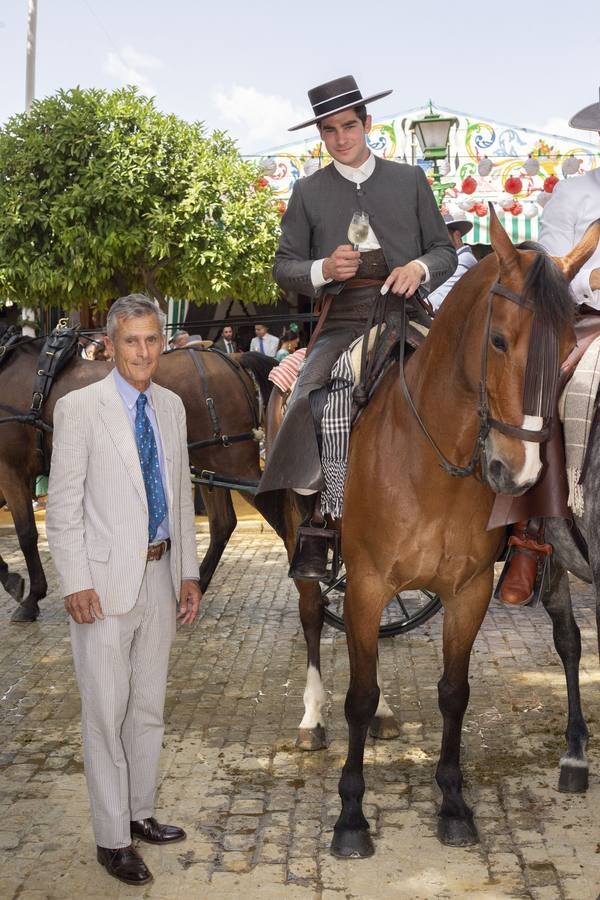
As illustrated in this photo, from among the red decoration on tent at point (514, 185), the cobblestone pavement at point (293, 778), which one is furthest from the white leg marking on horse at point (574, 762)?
the red decoration on tent at point (514, 185)

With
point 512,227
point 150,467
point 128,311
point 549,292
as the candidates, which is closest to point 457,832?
point 150,467

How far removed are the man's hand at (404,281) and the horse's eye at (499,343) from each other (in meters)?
0.91

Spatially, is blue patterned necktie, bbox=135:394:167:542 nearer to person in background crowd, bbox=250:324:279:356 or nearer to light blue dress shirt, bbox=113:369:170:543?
light blue dress shirt, bbox=113:369:170:543

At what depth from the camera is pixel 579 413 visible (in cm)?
385

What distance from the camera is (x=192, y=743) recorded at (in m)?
5.57

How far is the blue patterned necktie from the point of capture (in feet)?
13.6

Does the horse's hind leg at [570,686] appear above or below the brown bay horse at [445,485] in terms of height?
below

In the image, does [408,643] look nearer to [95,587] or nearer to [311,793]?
[311,793]

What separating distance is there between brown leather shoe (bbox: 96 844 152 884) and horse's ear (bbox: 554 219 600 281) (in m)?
2.66

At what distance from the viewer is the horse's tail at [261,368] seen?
28.3 ft

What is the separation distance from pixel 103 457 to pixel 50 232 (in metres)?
11.6

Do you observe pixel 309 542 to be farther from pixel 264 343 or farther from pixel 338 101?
pixel 264 343

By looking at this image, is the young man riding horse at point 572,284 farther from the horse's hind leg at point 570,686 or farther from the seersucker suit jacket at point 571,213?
the horse's hind leg at point 570,686

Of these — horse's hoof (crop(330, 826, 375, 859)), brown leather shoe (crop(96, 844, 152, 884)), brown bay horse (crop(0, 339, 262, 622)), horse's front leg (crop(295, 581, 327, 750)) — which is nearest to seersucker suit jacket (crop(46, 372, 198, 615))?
brown leather shoe (crop(96, 844, 152, 884))
